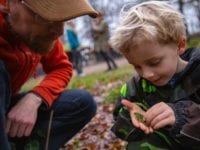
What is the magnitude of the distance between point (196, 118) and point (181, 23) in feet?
1.83

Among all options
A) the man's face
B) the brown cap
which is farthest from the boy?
the man's face

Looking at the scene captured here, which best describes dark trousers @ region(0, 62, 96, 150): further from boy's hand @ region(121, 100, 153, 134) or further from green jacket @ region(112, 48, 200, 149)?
boy's hand @ region(121, 100, 153, 134)

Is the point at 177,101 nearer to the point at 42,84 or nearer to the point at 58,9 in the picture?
the point at 58,9

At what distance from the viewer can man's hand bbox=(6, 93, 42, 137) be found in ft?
10.2

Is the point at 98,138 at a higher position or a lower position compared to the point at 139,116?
lower

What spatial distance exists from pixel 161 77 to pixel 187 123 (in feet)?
1.01

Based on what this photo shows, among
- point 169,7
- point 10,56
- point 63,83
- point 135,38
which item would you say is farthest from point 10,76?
point 169,7

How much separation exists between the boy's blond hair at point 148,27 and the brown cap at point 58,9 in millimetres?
214

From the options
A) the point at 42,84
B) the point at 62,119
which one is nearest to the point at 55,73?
the point at 42,84

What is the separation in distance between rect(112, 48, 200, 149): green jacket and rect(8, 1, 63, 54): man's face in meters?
0.52

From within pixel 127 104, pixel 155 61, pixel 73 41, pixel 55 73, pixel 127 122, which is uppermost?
pixel 155 61

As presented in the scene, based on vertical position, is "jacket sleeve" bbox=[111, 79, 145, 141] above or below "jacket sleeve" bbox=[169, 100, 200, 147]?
below

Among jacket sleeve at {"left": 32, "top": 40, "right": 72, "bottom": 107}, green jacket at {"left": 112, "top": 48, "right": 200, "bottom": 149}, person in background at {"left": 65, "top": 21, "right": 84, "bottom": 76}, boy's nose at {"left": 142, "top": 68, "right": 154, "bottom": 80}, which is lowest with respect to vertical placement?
person in background at {"left": 65, "top": 21, "right": 84, "bottom": 76}

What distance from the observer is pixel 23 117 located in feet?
10.2
